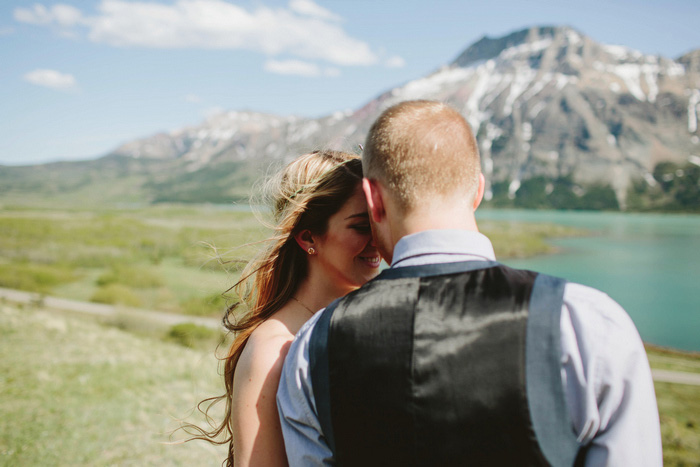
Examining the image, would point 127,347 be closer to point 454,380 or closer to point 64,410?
point 64,410

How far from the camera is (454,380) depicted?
1.17 meters

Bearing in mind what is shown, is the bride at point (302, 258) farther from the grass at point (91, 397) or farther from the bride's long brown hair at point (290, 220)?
the grass at point (91, 397)

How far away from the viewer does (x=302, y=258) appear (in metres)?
2.45

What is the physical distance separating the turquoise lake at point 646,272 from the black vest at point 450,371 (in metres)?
30.5

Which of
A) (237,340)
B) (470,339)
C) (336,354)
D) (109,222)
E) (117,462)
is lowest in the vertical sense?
(109,222)

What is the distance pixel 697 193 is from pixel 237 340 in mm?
164717

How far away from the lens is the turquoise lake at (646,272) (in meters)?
29.8

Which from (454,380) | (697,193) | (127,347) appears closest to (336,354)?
(454,380)

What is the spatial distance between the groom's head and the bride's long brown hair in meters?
0.74

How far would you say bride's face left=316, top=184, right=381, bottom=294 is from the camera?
2.14 metres

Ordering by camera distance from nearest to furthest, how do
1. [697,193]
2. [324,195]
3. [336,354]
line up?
[336,354] → [324,195] → [697,193]

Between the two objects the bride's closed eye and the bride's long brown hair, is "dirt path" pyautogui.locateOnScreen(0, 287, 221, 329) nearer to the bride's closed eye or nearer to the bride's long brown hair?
the bride's long brown hair

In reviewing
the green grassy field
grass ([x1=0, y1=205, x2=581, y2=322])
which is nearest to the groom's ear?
the green grassy field

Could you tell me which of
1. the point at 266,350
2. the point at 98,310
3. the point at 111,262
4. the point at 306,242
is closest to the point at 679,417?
the point at 306,242
